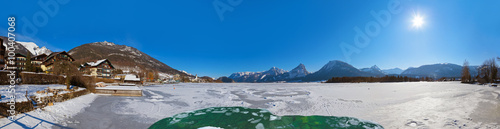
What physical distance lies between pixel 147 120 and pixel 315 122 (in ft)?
28.1

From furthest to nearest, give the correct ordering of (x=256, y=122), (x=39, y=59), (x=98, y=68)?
(x=98, y=68) → (x=39, y=59) → (x=256, y=122)

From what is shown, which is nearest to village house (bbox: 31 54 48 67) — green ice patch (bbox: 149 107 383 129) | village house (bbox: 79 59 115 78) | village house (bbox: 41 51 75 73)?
village house (bbox: 41 51 75 73)

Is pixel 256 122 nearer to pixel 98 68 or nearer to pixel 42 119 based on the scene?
pixel 42 119

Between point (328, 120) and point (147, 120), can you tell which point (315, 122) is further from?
point (147, 120)

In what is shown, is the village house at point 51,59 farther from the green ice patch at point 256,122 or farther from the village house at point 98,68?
the green ice patch at point 256,122

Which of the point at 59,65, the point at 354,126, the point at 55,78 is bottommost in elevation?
the point at 354,126

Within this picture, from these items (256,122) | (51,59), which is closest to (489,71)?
(256,122)

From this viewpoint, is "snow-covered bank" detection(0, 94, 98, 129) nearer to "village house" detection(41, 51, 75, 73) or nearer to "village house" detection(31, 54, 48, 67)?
"village house" detection(41, 51, 75, 73)

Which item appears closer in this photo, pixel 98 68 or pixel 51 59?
pixel 51 59

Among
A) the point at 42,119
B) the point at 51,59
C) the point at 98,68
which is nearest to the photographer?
the point at 42,119

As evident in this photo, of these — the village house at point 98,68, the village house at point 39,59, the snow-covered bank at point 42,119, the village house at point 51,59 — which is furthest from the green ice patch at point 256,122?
the village house at point 98,68

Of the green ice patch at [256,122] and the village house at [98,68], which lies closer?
the green ice patch at [256,122]

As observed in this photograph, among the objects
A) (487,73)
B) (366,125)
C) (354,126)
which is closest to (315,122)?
(354,126)

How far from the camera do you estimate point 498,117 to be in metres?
8.19
